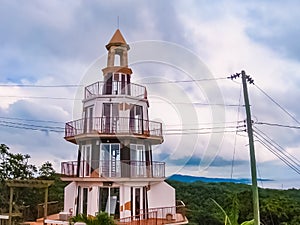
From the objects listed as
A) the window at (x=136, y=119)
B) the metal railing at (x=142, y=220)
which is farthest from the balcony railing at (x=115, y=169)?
the metal railing at (x=142, y=220)

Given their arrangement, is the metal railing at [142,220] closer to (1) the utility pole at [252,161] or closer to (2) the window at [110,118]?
(2) the window at [110,118]

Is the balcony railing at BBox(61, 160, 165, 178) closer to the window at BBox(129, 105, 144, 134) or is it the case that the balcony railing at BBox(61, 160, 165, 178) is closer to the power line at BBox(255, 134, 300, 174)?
the window at BBox(129, 105, 144, 134)

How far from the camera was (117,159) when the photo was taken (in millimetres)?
17969

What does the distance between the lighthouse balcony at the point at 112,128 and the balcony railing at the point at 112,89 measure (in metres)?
1.51

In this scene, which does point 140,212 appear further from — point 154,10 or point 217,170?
point 154,10

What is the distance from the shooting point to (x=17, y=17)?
41.5 feet

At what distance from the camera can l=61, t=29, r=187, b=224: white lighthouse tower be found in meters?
17.3

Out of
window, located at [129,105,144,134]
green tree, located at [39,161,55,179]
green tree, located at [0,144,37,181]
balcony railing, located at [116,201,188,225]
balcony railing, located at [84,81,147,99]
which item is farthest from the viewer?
green tree, located at [39,161,55,179]

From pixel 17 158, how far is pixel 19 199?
2501mm

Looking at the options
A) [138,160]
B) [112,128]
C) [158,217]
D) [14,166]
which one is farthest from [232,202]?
[14,166]

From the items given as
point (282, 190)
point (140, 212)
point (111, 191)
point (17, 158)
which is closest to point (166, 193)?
point (140, 212)

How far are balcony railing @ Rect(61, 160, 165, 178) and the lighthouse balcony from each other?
4.37 feet

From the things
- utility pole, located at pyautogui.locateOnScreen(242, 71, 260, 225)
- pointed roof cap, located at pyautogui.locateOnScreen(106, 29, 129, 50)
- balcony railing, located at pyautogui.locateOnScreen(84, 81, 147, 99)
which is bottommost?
utility pole, located at pyautogui.locateOnScreen(242, 71, 260, 225)

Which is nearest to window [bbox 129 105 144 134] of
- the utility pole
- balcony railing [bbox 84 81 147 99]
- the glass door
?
balcony railing [bbox 84 81 147 99]
